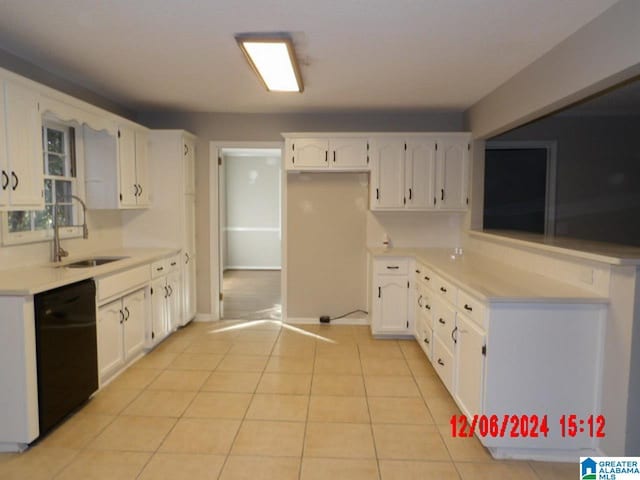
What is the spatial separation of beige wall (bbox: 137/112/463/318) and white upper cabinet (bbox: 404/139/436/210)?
0.43 meters

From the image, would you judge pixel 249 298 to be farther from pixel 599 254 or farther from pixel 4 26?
pixel 599 254

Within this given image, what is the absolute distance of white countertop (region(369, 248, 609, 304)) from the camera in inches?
88.1

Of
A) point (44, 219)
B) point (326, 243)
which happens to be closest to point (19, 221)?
point (44, 219)

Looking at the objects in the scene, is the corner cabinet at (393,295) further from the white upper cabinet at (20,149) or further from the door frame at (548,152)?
the white upper cabinet at (20,149)

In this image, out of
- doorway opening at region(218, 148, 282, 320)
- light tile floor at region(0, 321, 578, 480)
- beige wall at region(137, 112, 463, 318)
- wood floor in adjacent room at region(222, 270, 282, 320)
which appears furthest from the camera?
doorway opening at region(218, 148, 282, 320)

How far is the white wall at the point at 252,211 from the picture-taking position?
8609 mm

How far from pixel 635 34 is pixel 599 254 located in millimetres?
1073

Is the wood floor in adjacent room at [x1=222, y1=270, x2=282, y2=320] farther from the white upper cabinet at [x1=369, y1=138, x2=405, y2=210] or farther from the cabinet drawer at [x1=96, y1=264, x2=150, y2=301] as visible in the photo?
the white upper cabinet at [x1=369, y1=138, x2=405, y2=210]

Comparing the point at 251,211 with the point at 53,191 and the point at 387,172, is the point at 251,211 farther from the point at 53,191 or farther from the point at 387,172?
the point at 53,191

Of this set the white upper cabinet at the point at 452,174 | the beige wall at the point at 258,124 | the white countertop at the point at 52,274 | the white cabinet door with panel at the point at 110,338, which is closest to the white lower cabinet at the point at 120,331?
the white cabinet door with panel at the point at 110,338

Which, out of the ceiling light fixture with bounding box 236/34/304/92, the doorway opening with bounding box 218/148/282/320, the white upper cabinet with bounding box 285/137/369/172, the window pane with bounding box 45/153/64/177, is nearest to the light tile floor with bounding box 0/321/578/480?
the window pane with bounding box 45/153/64/177

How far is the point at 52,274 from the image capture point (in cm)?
269

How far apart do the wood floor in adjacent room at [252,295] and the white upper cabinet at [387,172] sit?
1.94m

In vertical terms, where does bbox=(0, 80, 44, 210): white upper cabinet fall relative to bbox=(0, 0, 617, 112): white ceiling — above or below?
below
